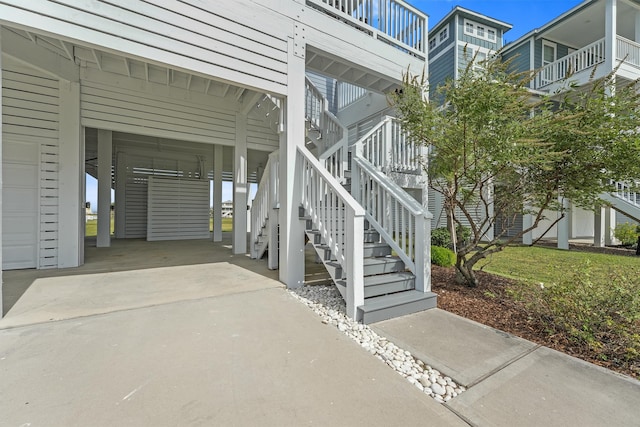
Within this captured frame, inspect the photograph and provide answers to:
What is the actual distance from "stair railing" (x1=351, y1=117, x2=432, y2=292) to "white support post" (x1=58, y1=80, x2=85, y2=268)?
16.8 ft

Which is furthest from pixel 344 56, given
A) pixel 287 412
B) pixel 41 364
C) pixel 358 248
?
pixel 41 364

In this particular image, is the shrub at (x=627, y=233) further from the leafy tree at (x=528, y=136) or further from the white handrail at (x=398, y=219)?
the white handrail at (x=398, y=219)

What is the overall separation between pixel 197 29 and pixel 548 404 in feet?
15.0

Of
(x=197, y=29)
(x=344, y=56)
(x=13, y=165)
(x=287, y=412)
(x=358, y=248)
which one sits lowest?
(x=287, y=412)

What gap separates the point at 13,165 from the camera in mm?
4633

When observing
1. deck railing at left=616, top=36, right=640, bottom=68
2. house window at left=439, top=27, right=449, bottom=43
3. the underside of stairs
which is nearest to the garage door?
the underside of stairs

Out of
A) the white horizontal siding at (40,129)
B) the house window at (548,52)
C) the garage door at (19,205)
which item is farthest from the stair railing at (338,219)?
the house window at (548,52)

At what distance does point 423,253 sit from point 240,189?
4.86 metres

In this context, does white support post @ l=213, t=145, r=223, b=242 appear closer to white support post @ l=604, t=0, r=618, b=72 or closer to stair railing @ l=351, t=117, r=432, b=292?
stair railing @ l=351, t=117, r=432, b=292

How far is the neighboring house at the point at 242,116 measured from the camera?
9.59 feet

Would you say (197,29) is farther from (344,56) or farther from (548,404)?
(548,404)

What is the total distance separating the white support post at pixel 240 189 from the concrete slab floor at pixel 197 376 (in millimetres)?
4071

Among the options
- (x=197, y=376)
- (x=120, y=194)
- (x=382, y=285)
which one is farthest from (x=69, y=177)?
(x=382, y=285)

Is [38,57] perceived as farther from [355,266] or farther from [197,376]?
[355,266]
